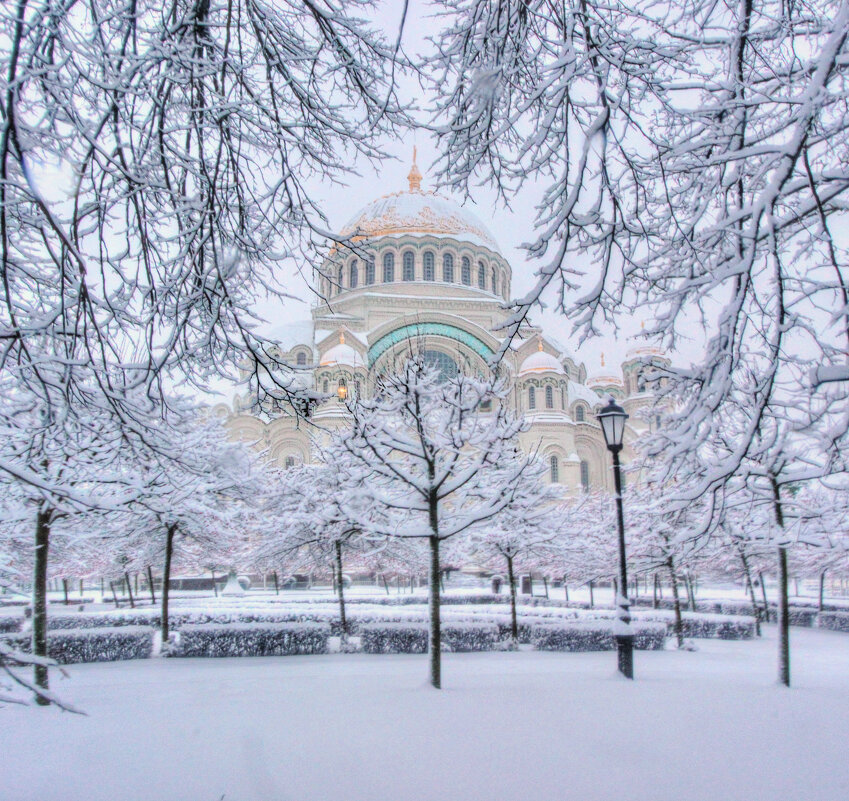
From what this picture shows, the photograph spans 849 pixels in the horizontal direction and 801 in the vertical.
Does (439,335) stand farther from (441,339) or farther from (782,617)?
(782,617)

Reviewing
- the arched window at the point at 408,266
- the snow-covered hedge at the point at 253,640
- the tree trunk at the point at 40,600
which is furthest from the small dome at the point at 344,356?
the tree trunk at the point at 40,600

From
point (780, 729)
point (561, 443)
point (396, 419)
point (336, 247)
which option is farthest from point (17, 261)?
point (561, 443)

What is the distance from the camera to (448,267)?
153 feet

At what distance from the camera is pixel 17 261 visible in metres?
3.92

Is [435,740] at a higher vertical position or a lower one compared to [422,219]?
lower

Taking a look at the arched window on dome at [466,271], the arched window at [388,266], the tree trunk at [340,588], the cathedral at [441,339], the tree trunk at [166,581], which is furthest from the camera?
the arched window on dome at [466,271]

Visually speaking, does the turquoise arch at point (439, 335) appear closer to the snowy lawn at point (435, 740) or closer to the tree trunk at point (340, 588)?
the tree trunk at point (340, 588)

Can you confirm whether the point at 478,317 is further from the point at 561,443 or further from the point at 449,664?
the point at 449,664

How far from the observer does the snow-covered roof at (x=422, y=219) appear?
46156 millimetres

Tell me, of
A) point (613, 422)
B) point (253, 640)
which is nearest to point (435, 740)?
point (613, 422)

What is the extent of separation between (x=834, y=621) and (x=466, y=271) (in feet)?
107

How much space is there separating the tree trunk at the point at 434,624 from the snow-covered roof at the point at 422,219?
37431 mm

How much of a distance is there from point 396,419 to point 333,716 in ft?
20.7

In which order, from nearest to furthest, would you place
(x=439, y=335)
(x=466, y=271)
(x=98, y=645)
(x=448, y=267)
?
(x=98, y=645) < (x=439, y=335) < (x=448, y=267) < (x=466, y=271)
